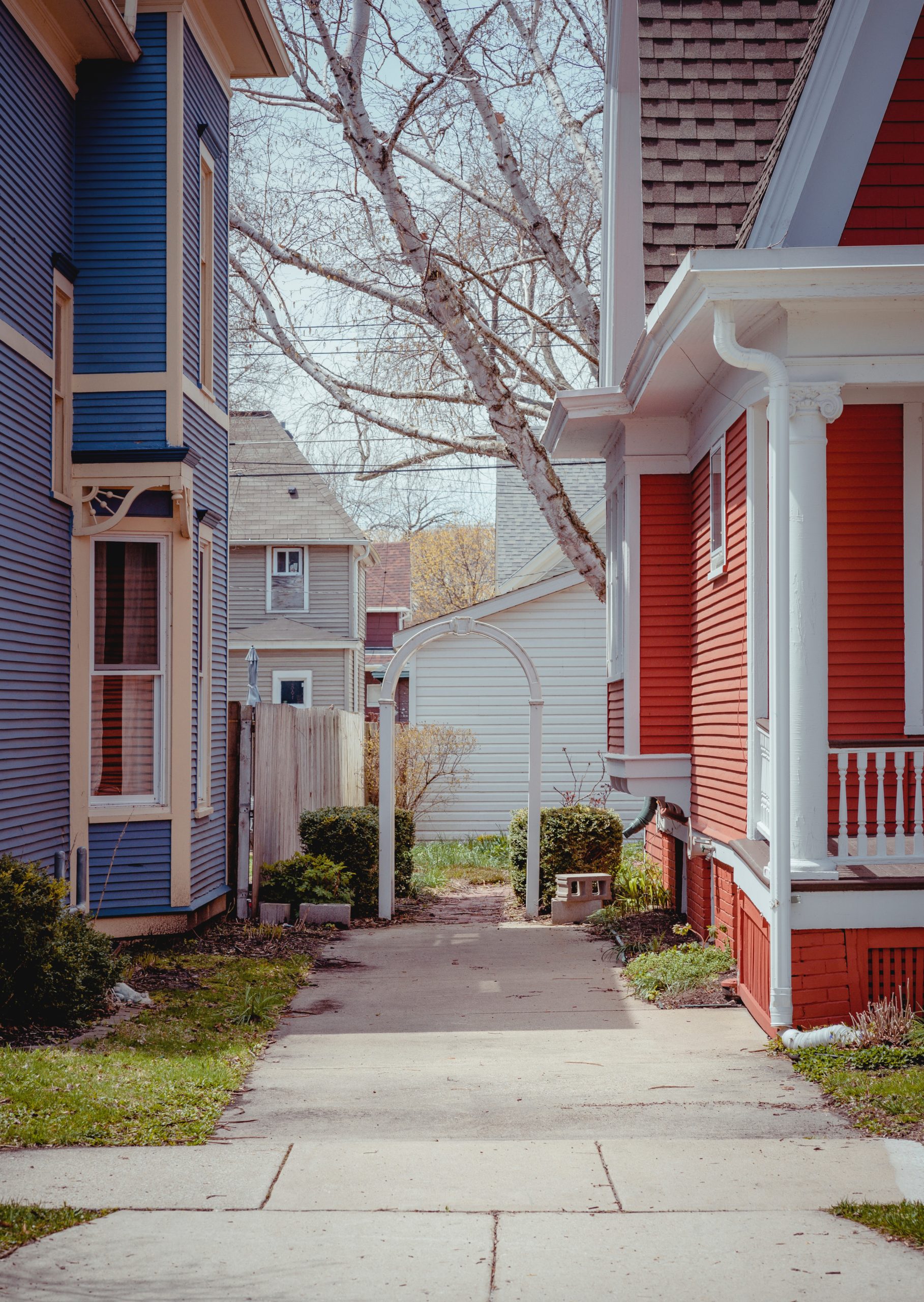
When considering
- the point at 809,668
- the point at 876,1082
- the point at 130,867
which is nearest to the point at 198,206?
the point at 130,867

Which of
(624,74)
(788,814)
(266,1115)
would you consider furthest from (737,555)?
(624,74)

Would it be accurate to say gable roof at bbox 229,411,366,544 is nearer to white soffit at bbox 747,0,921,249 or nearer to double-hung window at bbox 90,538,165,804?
double-hung window at bbox 90,538,165,804

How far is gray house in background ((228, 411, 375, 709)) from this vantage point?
3114 centimetres

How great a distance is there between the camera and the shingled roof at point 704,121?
1034 cm

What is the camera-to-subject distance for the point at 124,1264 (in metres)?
4.11

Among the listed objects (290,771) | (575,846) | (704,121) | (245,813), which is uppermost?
(704,121)

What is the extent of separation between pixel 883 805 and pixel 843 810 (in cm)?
30

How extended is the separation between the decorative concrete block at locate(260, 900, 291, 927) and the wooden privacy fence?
57 centimetres

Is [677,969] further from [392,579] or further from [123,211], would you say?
[392,579]

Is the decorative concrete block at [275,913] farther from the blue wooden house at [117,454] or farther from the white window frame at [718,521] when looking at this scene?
the white window frame at [718,521]

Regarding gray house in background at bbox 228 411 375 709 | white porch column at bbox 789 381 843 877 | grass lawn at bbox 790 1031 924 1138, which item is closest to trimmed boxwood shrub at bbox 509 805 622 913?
white porch column at bbox 789 381 843 877

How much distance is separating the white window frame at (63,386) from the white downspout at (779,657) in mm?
5518

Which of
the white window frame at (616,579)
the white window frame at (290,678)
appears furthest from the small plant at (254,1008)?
the white window frame at (290,678)

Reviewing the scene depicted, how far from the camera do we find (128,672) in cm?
1066
